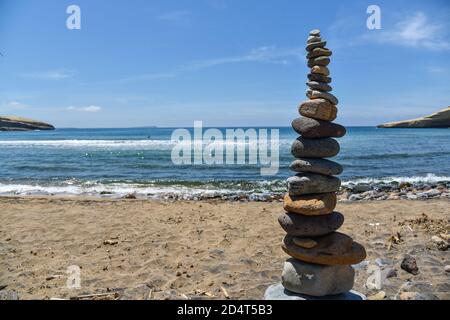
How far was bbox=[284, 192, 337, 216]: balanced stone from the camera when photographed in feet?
19.5

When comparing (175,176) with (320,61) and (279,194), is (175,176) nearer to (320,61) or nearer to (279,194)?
(279,194)

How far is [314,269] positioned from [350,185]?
47.5 ft

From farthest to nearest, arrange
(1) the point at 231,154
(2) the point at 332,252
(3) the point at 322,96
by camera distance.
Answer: (1) the point at 231,154 < (3) the point at 322,96 < (2) the point at 332,252

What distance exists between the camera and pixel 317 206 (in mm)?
5938

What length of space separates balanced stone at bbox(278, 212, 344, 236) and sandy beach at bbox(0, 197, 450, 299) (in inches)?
58.4

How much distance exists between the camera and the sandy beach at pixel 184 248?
23.2 ft

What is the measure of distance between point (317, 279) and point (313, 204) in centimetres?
111

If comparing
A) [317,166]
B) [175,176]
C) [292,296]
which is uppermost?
[317,166]

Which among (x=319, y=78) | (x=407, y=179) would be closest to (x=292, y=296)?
(x=319, y=78)

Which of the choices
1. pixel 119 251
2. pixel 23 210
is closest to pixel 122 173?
pixel 23 210

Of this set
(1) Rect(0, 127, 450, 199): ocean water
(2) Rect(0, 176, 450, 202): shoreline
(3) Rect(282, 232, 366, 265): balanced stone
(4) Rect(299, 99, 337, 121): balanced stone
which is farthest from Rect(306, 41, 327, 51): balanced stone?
(1) Rect(0, 127, 450, 199): ocean water

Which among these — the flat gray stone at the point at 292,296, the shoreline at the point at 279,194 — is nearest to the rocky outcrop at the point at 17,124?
the shoreline at the point at 279,194

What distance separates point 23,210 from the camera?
13.6 meters
